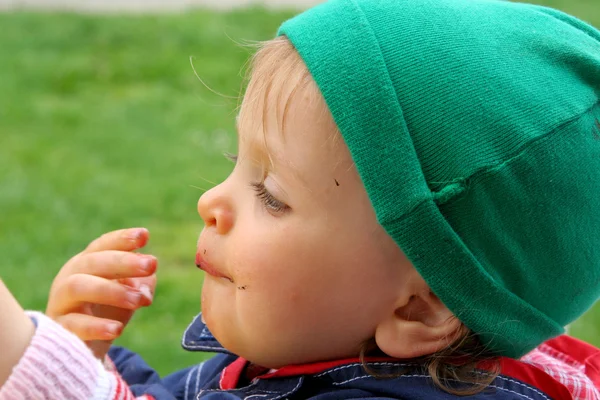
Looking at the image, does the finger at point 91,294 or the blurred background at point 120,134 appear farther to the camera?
the blurred background at point 120,134

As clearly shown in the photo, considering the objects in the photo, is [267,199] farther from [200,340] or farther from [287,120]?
[200,340]

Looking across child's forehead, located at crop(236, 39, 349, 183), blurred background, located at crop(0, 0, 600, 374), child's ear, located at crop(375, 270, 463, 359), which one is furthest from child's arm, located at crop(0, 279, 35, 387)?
blurred background, located at crop(0, 0, 600, 374)

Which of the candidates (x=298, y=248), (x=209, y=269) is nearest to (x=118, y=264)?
(x=209, y=269)

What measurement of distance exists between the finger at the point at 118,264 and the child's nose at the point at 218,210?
19 cm

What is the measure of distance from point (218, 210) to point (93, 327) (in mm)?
386

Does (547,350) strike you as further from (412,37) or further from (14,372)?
(14,372)

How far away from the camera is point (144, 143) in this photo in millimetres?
5750

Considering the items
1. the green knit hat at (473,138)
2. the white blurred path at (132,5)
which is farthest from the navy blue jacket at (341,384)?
the white blurred path at (132,5)

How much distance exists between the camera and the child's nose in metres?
1.88

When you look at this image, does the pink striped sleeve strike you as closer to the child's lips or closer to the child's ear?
the child's lips

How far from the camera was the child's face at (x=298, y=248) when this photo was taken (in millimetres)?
1780

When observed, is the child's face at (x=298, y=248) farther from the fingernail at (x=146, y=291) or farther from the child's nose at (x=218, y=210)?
the fingernail at (x=146, y=291)

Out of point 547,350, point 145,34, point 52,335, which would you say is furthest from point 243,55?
point 52,335

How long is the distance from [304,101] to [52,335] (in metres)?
0.69
